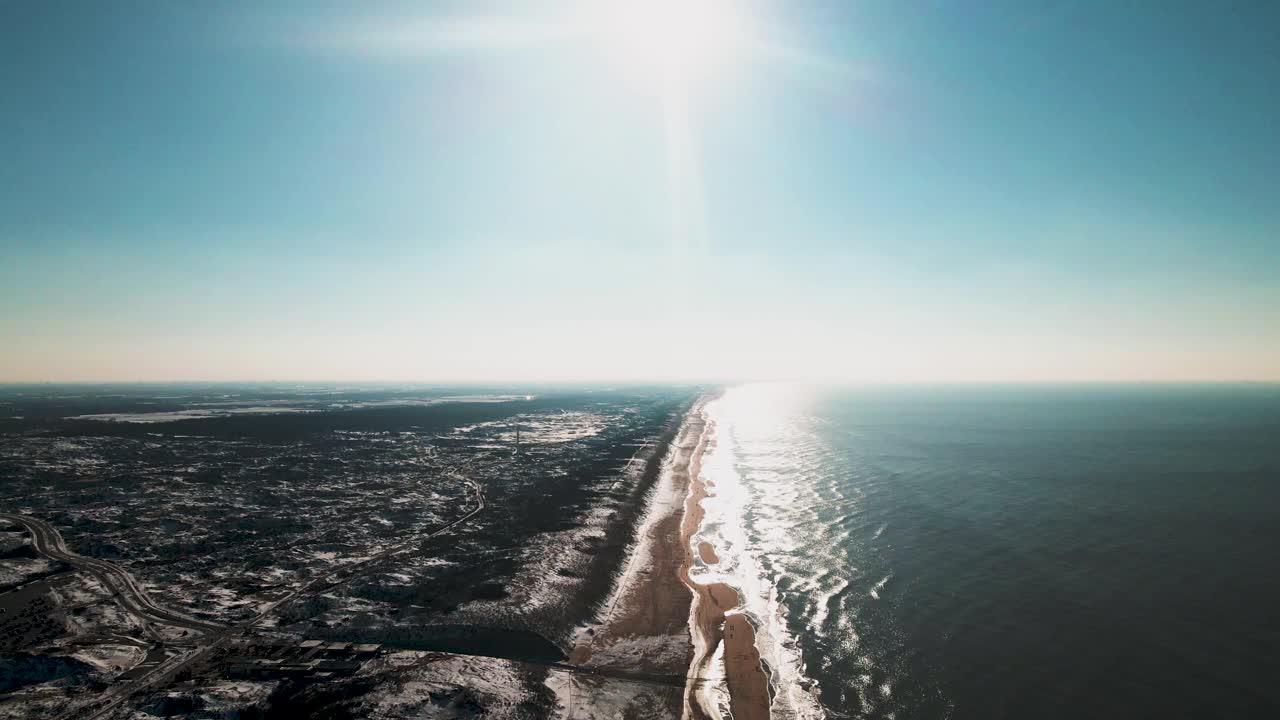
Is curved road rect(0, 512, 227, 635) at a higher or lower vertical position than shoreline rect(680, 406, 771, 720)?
higher

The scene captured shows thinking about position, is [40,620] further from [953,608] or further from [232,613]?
[953,608]

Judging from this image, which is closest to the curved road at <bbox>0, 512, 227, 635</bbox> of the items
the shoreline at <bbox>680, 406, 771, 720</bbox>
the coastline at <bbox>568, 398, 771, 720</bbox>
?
the coastline at <bbox>568, 398, 771, 720</bbox>

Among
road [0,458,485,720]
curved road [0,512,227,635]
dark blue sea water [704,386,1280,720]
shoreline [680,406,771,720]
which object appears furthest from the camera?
curved road [0,512,227,635]

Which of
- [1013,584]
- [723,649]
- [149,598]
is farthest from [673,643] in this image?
[149,598]

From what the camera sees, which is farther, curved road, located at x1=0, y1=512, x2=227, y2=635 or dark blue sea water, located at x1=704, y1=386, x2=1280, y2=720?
curved road, located at x1=0, y1=512, x2=227, y2=635

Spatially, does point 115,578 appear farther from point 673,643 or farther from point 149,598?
point 673,643

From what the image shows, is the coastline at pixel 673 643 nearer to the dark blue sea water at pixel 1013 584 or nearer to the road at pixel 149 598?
the dark blue sea water at pixel 1013 584

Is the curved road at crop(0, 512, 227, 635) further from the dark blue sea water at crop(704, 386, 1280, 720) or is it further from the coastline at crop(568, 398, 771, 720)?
the dark blue sea water at crop(704, 386, 1280, 720)
